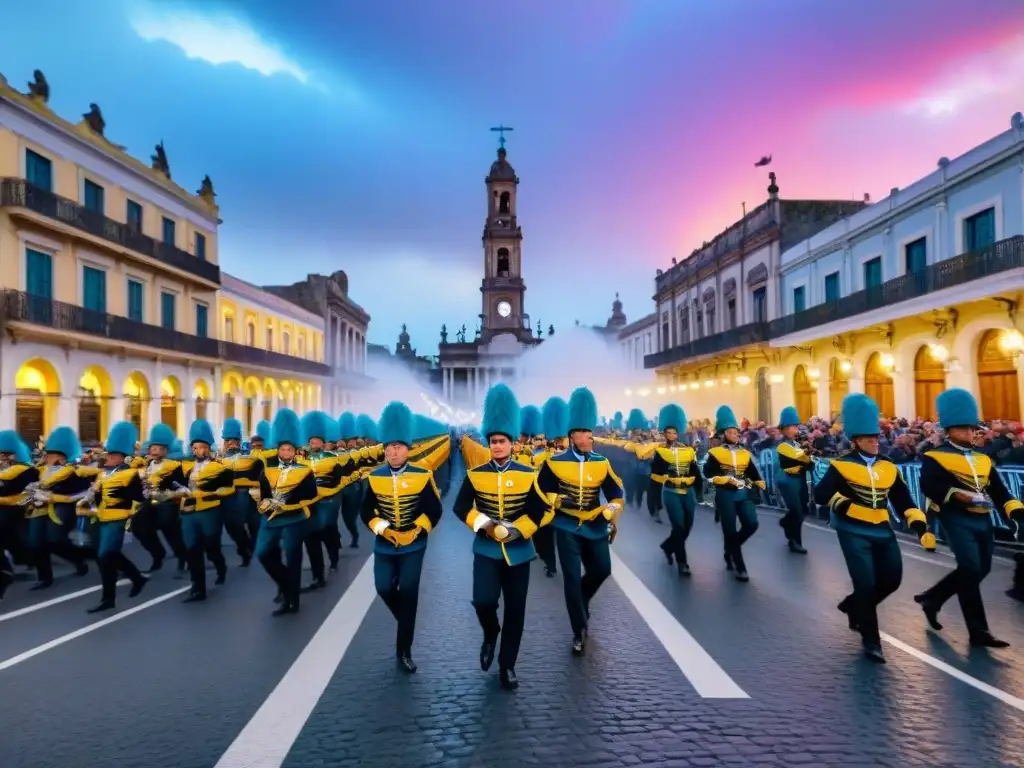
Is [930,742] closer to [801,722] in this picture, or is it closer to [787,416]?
[801,722]

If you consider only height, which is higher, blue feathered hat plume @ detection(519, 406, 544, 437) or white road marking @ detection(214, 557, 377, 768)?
blue feathered hat plume @ detection(519, 406, 544, 437)

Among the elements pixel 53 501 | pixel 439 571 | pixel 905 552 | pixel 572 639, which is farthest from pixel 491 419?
pixel 905 552

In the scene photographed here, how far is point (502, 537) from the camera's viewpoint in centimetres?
569

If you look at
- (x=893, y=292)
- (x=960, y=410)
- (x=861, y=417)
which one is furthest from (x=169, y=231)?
(x=960, y=410)

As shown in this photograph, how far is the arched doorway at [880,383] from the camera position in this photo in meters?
24.8

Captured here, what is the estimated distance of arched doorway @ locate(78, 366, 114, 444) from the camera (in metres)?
25.3

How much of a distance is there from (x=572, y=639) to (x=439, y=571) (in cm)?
386

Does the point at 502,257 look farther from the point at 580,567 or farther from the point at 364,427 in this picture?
the point at 580,567

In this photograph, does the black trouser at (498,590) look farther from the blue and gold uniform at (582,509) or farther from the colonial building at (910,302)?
the colonial building at (910,302)

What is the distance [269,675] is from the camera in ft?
18.9

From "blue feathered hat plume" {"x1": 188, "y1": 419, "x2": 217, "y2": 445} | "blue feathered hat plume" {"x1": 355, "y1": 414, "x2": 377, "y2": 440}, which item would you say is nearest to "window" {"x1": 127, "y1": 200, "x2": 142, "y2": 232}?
"blue feathered hat plume" {"x1": 355, "y1": 414, "x2": 377, "y2": 440}

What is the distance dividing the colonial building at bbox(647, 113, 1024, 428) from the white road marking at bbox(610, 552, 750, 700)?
44.9ft

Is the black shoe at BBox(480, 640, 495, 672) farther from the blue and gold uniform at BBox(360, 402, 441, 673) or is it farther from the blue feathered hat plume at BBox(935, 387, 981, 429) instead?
the blue feathered hat plume at BBox(935, 387, 981, 429)

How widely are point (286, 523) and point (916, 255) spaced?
2150cm
